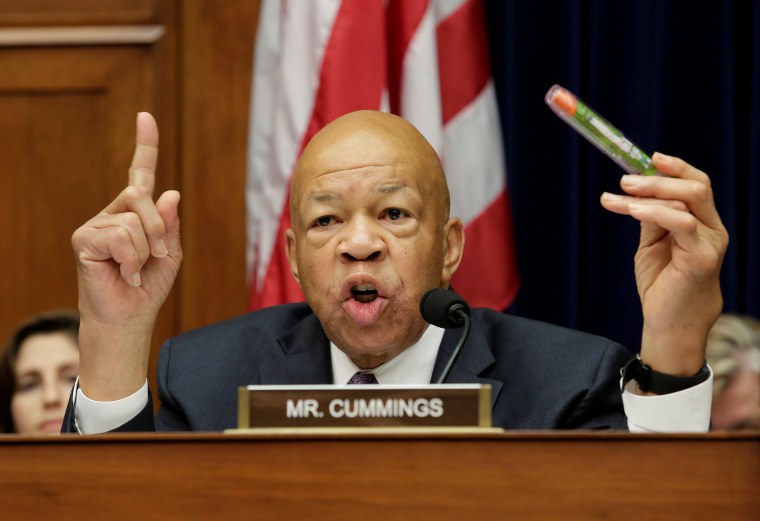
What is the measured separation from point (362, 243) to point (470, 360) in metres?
0.31

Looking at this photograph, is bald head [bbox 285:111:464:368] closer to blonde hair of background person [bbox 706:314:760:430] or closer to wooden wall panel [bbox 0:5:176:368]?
blonde hair of background person [bbox 706:314:760:430]

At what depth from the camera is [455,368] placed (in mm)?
2150

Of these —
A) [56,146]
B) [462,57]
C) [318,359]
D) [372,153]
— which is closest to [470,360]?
[318,359]

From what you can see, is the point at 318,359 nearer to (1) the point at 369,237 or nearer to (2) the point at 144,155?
(1) the point at 369,237

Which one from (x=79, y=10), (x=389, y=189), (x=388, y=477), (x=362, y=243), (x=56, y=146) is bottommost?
(x=388, y=477)

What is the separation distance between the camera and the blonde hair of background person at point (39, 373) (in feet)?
9.52

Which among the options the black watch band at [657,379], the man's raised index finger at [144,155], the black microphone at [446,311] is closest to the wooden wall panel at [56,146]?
the man's raised index finger at [144,155]

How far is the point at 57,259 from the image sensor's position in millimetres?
3555

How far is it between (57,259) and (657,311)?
88.8 inches

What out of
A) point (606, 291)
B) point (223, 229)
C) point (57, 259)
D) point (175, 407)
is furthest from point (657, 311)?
point (57, 259)

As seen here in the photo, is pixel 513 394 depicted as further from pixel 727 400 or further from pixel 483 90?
pixel 483 90

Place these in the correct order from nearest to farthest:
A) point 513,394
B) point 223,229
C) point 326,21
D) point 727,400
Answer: point 513,394 < point 727,400 < point 326,21 < point 223,229

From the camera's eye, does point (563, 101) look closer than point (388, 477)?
No

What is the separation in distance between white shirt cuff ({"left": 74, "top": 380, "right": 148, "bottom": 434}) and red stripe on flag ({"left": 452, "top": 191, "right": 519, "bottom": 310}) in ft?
4.28
